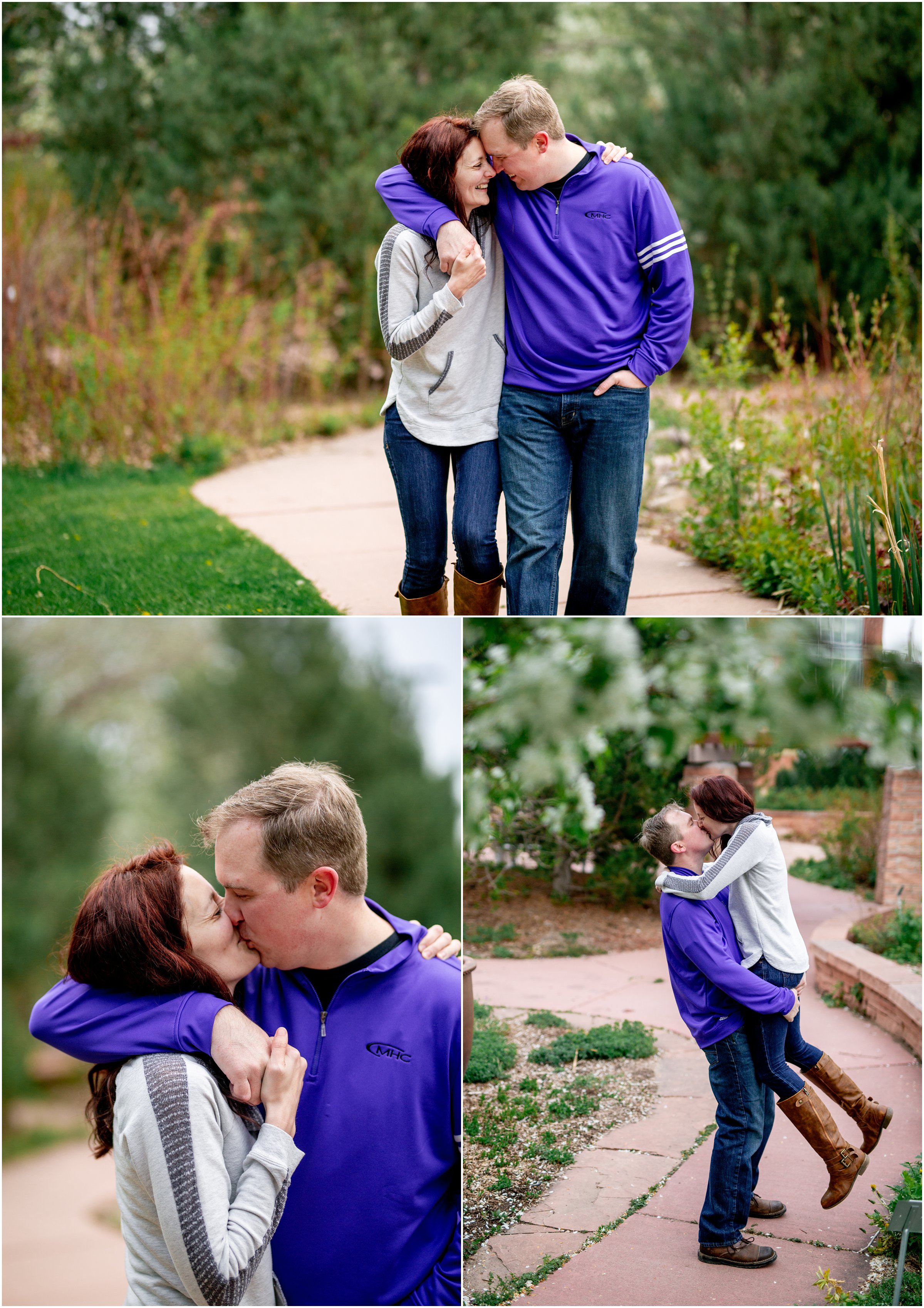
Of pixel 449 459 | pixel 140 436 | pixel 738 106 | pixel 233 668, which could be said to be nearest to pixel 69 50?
pixel 140 436

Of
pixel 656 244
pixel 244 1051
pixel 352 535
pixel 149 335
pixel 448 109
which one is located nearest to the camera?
pixel 244 1051

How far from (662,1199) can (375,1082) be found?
825 millimetres

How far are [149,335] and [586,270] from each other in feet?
18.6

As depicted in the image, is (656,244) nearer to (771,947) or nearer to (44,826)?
(771,947)

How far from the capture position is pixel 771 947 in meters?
2.49

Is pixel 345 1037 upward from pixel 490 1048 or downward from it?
upward

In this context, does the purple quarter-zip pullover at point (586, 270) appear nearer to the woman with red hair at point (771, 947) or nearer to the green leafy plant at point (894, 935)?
the woman with red hair at point (771, 947)

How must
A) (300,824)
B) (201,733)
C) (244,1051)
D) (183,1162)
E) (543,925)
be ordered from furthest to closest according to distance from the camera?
(201,733) → (543,925) → (300,824) → (244,1051) → (183,1162)

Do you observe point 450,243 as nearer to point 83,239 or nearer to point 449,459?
point 449,459

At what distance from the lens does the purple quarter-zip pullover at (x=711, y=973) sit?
2.46 meters

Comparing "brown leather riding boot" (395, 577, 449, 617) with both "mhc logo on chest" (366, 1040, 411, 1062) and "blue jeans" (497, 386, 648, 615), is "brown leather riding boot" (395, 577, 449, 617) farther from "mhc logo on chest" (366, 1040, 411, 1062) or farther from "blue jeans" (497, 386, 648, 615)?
"mhc logo on chest" (366, 1040, 411, 1062)

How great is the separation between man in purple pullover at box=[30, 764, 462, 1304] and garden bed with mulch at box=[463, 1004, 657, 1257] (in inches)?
6.0

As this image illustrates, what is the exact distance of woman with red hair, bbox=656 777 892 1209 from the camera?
2490mm

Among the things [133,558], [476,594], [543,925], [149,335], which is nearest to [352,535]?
[133,558]
